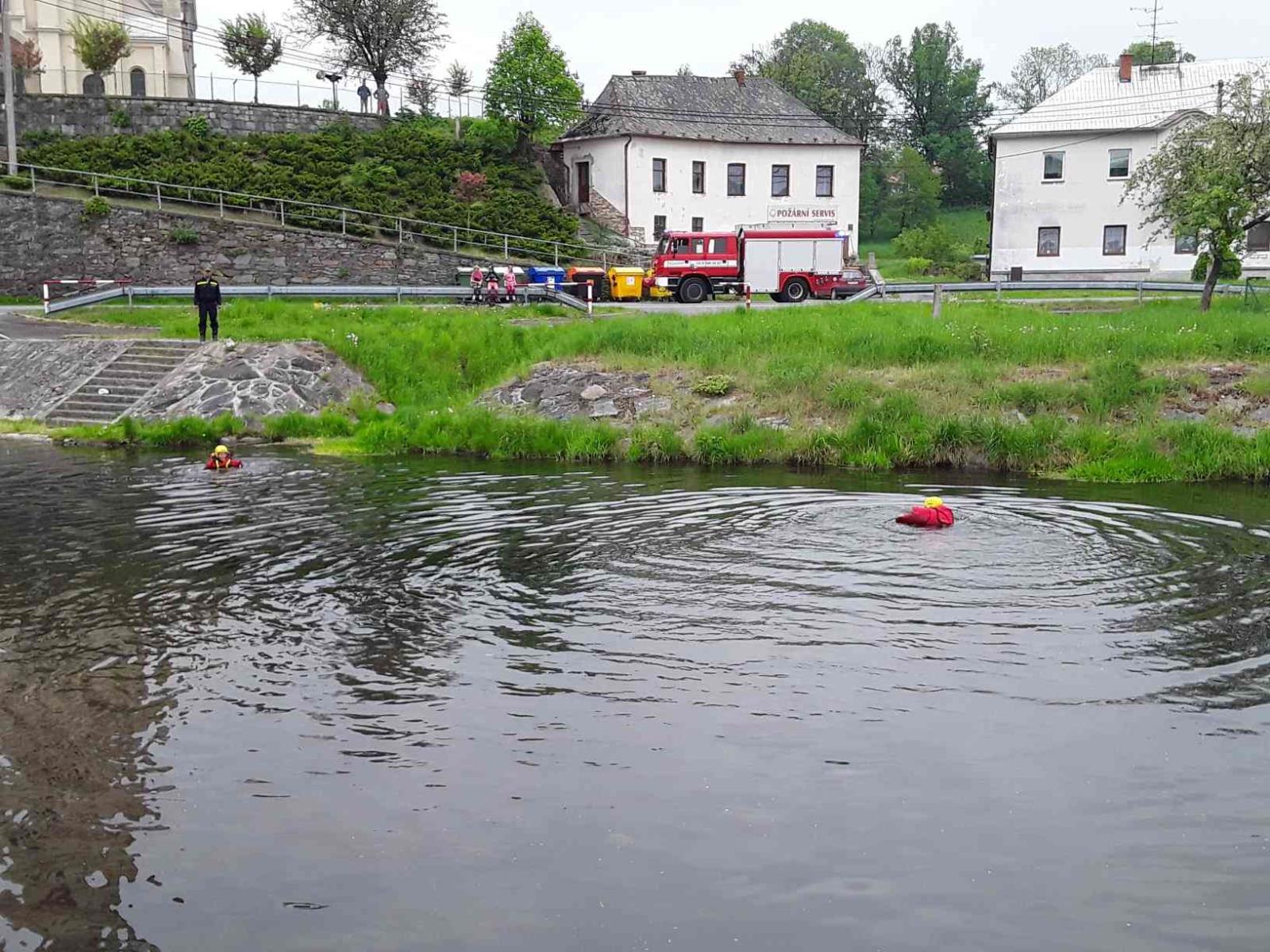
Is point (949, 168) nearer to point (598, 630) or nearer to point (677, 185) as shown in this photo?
point (677, 185)

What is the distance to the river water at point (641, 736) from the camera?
7328 mm

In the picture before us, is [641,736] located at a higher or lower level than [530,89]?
lower

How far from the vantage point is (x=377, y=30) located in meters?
67.6

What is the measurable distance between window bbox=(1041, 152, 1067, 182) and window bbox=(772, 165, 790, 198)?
1273 centimetres

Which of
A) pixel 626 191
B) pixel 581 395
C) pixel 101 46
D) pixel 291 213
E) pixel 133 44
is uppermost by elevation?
pixel 133 44

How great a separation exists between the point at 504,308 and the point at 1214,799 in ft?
105

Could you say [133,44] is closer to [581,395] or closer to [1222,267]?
[581,395]

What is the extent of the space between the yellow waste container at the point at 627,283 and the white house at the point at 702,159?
52.7ft

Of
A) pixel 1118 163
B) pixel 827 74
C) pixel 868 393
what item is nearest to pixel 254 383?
pixel 868 393

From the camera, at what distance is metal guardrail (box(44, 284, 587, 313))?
38.7 meters

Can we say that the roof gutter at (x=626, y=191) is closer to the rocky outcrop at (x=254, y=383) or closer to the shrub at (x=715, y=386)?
the rocky outcrop at (x=254, y=383)

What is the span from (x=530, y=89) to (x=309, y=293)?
29.0 meters

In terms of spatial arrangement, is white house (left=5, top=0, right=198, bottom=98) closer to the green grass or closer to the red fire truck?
the red fire truck

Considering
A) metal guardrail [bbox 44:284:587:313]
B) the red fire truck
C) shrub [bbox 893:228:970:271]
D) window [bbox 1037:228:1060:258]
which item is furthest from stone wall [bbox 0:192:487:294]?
shrub [bbox 893:228:970:271]
